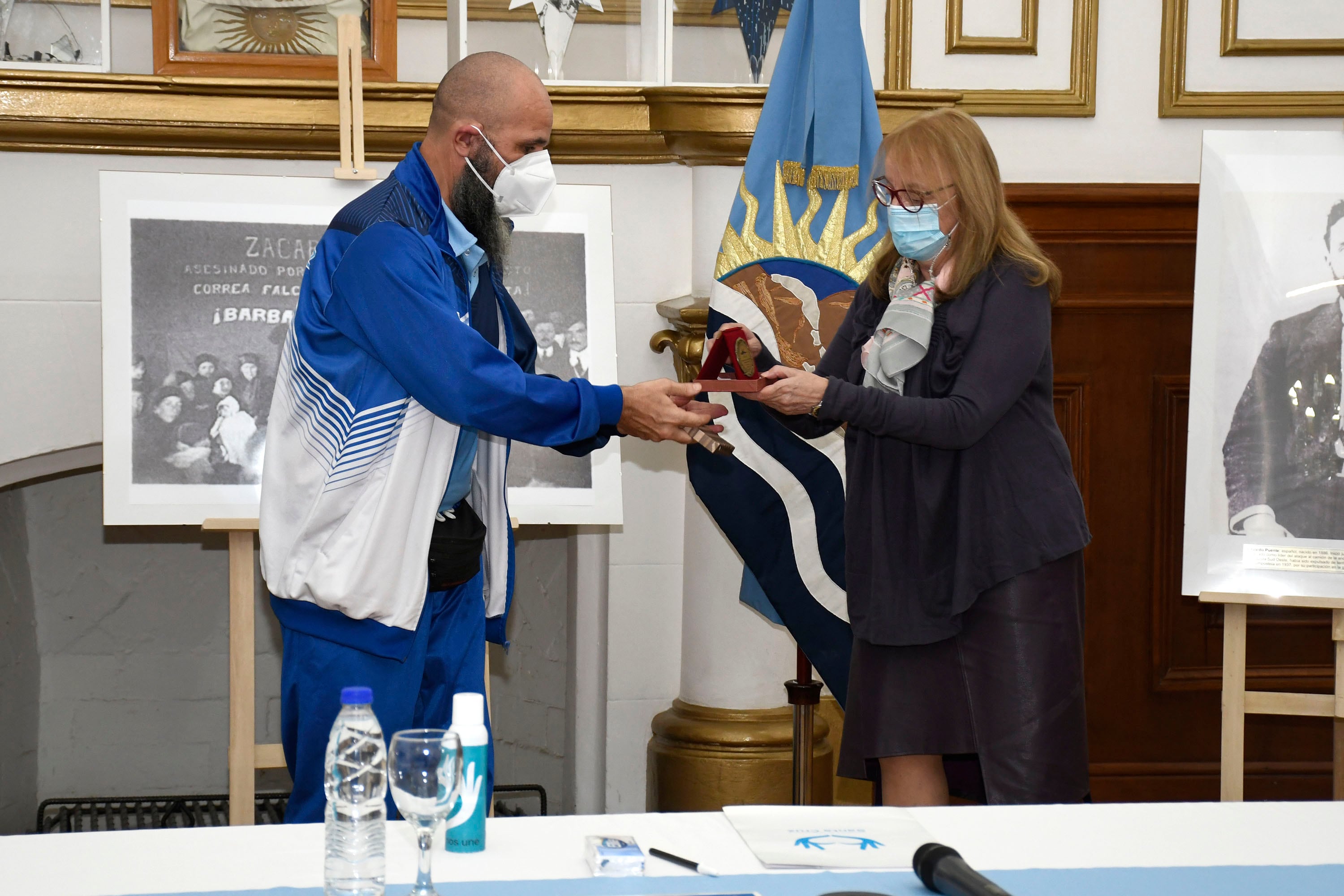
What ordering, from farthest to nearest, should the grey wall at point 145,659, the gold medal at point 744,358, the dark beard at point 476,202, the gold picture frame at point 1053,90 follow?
1. the grey wall at point 145,659
2. the gold picture frame at point 1053,90
3. the gold medal at point 744,358
4. the dark beard at point 476,202

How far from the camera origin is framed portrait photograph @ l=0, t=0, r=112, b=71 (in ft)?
10.4

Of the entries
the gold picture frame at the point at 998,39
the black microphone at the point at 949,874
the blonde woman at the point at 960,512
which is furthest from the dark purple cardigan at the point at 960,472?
the gold picture frame at the point at 998,39

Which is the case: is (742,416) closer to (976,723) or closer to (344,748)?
(976,723)

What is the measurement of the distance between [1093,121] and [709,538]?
1.53 meters

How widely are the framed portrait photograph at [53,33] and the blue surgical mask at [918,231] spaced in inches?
76.9

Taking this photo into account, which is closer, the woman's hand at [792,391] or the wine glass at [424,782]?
the wine glass at [424,782]

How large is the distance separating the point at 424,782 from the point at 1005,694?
132 cm

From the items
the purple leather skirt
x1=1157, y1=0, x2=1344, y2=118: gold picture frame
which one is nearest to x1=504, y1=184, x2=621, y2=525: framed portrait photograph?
the purple leather skirt

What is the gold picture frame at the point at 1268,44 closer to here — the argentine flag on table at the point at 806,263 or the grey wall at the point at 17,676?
the argentine flag on table at the point at 806,263

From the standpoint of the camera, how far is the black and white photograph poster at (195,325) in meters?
2.83

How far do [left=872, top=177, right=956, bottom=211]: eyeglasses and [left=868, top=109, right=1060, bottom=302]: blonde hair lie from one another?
1 centimetres

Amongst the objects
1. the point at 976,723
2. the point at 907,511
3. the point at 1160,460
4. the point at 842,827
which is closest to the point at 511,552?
the point at 907,511

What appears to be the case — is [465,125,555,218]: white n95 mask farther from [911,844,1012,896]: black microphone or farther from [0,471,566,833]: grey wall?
[0,471,566,833]: grey wall

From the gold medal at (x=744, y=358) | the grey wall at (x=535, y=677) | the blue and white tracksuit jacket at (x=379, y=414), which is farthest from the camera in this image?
the grey wall at (x=535, y=677)
